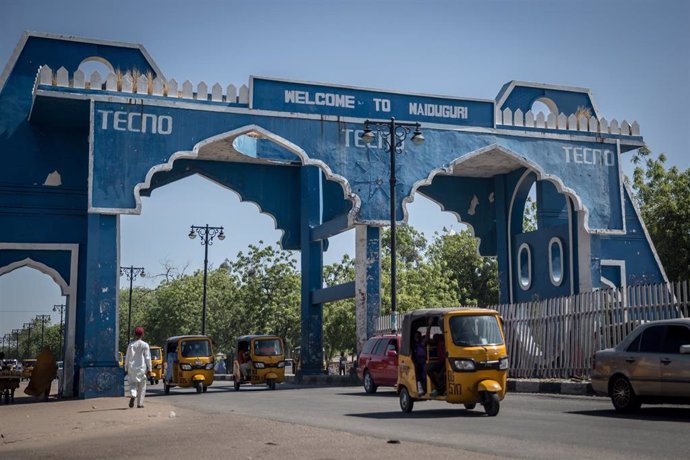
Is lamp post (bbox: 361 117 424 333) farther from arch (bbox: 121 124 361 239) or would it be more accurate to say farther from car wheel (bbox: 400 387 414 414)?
car wheel (bbox: 400 387 414 414)

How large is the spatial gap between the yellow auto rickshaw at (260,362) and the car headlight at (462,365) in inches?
629

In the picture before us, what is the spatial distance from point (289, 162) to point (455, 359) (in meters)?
17.9

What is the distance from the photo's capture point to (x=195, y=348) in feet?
91.6

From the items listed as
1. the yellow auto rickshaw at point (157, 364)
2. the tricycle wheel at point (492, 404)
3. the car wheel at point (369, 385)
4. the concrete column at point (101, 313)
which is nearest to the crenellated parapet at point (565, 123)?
the car wheel at point (369, 385)

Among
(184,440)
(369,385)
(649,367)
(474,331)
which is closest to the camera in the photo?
(184,440)

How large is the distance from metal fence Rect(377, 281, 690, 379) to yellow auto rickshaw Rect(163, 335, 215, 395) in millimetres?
9713

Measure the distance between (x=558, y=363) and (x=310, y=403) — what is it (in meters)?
7.20

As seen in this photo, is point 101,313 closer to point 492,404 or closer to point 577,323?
point 577,323

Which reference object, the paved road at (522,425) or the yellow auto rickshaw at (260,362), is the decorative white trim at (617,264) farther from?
the paved road at (522,425)

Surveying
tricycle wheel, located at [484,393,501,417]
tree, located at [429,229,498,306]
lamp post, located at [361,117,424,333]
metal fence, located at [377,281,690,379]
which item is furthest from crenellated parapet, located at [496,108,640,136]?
tree, located at [429,229,498,306]

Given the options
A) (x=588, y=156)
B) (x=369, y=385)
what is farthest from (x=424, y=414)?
(x=588, y=156)

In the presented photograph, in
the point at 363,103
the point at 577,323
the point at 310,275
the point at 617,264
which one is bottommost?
the point at 577,323

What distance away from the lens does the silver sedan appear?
12.7m

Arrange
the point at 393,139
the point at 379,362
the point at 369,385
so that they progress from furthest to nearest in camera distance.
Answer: the point at 393,139 < the point at 369,385 < the point at 379,362
